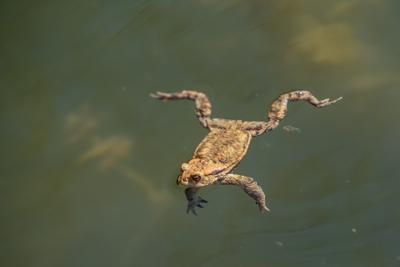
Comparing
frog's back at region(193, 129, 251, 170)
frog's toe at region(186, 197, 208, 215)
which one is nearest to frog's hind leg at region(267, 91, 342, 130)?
frog's back at region(193, 129, 251, 170)

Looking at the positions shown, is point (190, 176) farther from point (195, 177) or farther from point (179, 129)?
point (179, 129)

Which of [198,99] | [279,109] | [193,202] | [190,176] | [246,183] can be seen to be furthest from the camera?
[198,99]

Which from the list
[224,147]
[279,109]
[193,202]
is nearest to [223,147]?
[224,147]

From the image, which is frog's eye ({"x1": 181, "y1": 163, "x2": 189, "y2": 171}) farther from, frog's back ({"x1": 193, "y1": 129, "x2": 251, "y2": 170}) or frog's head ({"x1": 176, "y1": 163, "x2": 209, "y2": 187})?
frog's back ({"x1": 193, "y1": 129, "x2": 251, "y2": 170})

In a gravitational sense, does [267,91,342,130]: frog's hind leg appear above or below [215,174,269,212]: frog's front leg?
above

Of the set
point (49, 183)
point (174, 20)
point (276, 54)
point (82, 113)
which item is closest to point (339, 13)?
point (276, 54)

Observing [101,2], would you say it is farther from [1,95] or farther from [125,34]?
[1,95]

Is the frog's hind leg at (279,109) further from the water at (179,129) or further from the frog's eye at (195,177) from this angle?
the frog's eye at (195,177)
